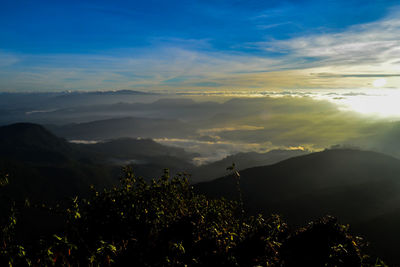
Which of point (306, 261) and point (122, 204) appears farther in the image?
point (122, 204)

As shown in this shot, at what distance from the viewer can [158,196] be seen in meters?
24.1

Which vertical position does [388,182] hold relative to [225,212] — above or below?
below

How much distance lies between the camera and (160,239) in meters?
15.7

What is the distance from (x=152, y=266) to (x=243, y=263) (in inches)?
172

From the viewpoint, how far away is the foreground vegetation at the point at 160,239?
37.8 feet

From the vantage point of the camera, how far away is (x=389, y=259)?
85.1 meters

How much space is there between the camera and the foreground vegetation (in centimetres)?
1151

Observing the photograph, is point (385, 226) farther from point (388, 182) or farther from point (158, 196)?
point (158, 196)

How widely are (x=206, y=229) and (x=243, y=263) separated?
13.0ft

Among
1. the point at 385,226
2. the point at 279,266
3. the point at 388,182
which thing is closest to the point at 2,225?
the point at 279,266

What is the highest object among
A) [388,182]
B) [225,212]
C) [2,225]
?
[2,225]

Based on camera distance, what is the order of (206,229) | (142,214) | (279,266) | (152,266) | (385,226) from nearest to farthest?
1. (152,266)
2. (279,266)
3. (206,229)
4. (142,214)
5. (385,226)

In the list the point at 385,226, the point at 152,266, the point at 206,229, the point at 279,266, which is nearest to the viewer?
the point at 152,266

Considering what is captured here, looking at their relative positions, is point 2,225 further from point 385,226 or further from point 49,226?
point 49,226
